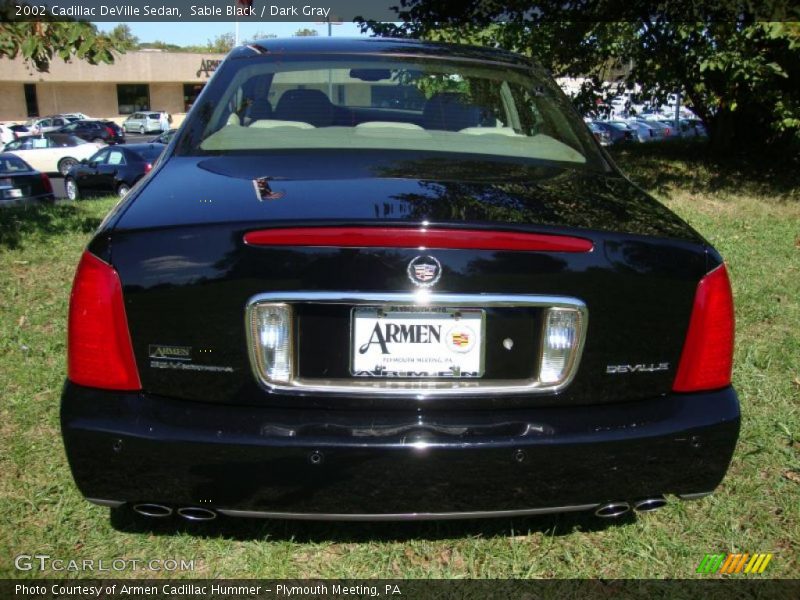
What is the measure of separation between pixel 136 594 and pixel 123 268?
105 cm

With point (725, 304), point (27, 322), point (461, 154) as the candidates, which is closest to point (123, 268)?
point (461, 154)

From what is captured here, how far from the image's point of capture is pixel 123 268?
213 centimetres

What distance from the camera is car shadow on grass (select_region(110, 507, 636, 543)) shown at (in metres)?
2.70

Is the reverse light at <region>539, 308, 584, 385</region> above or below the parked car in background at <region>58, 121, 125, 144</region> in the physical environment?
above

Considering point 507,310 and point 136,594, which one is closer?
Answer: point 507,310

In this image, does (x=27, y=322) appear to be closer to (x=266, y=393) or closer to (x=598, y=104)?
(x=266, y=393)

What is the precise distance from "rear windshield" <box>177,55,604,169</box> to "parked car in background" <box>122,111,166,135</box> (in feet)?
155

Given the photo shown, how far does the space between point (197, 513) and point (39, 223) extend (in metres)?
5.90

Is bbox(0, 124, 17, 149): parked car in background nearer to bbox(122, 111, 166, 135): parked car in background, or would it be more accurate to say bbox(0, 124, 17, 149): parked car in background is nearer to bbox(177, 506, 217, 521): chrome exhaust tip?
bbox(122, 111, 166, 135): parked car in background

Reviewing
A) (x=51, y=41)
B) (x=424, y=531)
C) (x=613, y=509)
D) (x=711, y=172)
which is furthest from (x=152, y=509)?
(x=711, y=172)

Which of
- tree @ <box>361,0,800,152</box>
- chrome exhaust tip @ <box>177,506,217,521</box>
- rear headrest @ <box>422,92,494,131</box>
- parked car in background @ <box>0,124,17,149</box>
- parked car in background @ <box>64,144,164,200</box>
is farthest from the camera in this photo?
parked car in background @ <box>0,124,17,149</box>

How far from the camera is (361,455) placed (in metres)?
2.12

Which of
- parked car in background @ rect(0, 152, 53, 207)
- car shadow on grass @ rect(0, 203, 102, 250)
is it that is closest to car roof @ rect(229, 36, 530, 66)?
car shadow on grass @ rect(0, 203, 102, 250)

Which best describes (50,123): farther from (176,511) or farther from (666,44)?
(176,511)
